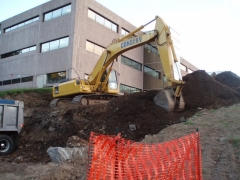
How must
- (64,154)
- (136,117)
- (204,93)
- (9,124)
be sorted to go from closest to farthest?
(64,154), (9,124), (136,117), (204,93)

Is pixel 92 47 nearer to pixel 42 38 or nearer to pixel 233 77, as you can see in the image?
pixel 42 38

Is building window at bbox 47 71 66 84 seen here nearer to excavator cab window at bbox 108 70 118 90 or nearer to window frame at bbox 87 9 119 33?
window frame at bbox 87 9 119 33

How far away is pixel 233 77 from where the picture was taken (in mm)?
18297

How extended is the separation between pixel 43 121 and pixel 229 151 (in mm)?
9650

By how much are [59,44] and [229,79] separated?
51.2 ft

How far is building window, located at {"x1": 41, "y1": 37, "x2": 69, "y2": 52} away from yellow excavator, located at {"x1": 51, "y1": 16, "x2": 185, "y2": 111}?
8.05 m

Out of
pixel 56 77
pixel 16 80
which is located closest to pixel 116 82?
pixel 56 77

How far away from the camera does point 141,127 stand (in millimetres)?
10273

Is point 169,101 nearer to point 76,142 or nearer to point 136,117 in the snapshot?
point 136,117

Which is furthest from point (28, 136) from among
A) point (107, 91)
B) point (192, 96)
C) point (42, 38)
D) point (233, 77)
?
point (42, 38)

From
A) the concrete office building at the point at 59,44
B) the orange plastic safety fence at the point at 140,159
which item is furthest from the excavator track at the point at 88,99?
the orange plastic safety fence at the point at 140,159

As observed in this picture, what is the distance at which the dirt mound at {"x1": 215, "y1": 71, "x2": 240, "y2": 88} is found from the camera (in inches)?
707

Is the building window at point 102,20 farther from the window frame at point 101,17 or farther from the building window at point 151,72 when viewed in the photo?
the building window at point 151,72

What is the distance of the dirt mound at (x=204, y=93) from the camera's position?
469 inches
